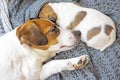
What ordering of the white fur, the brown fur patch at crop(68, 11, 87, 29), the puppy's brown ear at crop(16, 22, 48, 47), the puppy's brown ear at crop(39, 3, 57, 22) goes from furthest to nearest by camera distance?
the puppy's brown ear at crop(39, 3, 57, 22) < the brown fur patch at crop(68, 11, 87, 29) < the white fur < the puppy's brown ear at crop(16, 22, 48, 47)

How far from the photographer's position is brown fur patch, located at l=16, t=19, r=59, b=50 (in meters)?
1.59

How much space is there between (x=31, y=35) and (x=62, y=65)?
270 mm

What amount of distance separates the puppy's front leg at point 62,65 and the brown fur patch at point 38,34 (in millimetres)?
117

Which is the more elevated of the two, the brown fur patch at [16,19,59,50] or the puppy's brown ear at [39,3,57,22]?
the brown fur patch at [16,19,59,50]

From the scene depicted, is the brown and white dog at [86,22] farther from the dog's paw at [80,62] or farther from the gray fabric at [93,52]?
the dog's paw at [80,62]

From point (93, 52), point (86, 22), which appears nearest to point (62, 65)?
point (93, 52)

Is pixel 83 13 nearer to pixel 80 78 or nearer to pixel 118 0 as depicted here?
pixel 118 0

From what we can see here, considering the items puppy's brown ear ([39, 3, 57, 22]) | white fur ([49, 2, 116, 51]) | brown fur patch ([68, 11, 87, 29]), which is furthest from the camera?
puppy's brown ear ([39, 3, 57, 22])

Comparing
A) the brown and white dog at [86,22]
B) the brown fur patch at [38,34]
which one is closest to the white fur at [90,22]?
the brown and white dog at [86,22]

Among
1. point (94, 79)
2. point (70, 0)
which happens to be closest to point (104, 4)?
point (70, 0)

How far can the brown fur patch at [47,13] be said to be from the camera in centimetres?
198

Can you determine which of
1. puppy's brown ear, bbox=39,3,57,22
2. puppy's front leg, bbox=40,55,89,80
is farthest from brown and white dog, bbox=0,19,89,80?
puppy's brown ear, bbox=39,3,57,22

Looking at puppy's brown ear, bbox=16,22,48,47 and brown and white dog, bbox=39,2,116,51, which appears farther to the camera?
brown and white dog, bbox=39,2,116,51

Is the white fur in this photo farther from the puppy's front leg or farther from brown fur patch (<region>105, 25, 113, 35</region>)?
the puppy's front leg
